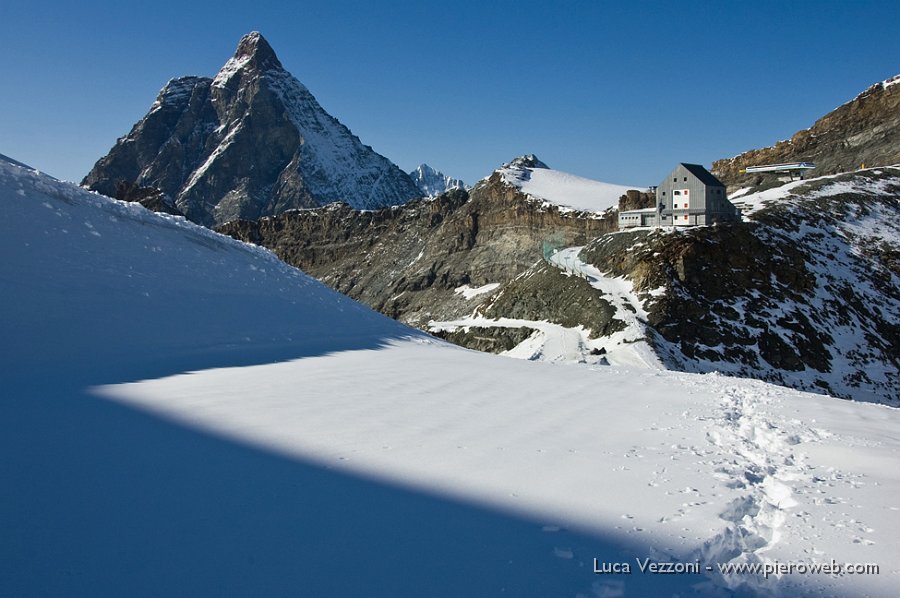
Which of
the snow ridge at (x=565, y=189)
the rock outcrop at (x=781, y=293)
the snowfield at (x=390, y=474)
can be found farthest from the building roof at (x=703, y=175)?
the snowfield at (x=390, y=474)

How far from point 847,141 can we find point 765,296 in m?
54.1

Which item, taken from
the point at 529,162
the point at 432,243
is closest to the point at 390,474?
the point at 432,243

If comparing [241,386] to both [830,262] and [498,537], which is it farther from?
[830,262]

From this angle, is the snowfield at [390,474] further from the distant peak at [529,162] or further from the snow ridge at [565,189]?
the distant peak at [529,162]

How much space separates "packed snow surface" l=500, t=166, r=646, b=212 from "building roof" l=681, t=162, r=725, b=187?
996 inches

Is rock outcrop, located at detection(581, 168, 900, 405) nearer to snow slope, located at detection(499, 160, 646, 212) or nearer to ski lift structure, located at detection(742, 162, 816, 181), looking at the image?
ski lift structure, located at detection(742, 162, 816, 181)

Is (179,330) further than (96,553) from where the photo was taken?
Yes

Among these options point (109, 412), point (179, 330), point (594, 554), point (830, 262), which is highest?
point (830, 262)

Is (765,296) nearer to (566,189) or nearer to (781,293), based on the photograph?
(781,293)

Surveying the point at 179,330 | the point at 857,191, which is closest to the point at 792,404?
the point at 179,330

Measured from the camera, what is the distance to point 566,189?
89688mm

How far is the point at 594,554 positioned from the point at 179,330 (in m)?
10.1

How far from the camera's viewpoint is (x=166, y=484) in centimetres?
464

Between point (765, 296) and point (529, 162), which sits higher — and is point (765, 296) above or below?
below
